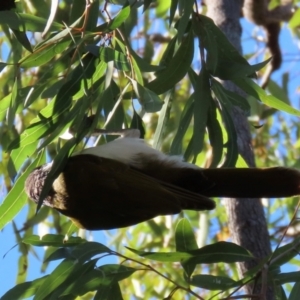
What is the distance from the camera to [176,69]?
8.05 feet

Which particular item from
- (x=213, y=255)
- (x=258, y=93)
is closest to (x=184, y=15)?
(x=258, y=93)

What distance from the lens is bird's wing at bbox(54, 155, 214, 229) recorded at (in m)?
2.28

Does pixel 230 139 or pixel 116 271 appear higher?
pixel 230 139

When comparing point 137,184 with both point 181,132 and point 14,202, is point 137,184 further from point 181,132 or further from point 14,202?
point 14,202

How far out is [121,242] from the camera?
4.01 meters

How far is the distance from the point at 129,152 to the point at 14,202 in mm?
387

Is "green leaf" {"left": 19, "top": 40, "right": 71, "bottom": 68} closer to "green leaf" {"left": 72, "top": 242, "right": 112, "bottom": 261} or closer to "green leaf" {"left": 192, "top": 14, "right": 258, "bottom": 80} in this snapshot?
"green leaf" {"left": 192, "top": 14, "right": 258, "bottom": 80}

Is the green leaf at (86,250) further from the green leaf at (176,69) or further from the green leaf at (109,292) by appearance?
the green leaf at (176,69)

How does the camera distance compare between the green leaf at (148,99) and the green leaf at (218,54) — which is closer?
the green leaf at (148,99)

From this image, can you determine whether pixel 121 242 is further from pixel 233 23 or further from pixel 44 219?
pixel 233 23

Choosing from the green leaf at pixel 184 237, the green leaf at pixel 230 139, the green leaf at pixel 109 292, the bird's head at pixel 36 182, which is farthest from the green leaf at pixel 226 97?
the green leaf at pixel 109 292

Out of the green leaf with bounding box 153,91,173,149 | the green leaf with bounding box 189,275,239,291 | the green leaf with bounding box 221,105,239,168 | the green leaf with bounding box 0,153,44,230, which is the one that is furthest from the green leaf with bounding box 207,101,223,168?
the green leaf with bounding box 0,153,44,230

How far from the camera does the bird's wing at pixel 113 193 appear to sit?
2.28 metres

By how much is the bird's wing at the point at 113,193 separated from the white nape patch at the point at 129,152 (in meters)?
0.04
